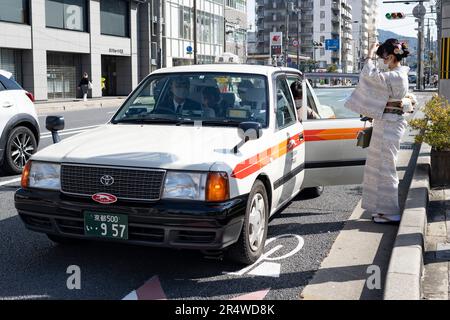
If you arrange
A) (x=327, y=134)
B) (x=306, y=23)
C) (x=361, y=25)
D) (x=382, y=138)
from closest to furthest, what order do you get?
(x=382, y=138), (x=327, y=134), (x=306, y=23), (x=361, y=25)

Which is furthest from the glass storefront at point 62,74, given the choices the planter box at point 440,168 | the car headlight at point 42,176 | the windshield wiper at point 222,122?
the car headlight at point 42,176

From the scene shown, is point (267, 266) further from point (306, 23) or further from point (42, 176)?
point (306, 23)

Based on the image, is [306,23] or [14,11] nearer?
[14,11]

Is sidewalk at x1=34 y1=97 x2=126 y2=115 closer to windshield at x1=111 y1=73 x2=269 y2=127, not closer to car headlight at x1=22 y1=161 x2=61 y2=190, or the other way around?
windshield at x1=111 y1=73 x2=269 y2=127

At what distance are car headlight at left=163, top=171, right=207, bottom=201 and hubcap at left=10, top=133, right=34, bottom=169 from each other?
213 inches

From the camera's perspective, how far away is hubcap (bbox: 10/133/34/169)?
8.88m

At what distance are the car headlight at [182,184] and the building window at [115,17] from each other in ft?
122

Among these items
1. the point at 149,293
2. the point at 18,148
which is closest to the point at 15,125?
the point at 18,148

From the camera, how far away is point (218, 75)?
563 cm

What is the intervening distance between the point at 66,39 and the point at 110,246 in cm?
3214

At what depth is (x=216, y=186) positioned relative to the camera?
4094 mm

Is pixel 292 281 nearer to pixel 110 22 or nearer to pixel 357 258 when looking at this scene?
pixel 357 258

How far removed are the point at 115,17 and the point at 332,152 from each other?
3702 cm

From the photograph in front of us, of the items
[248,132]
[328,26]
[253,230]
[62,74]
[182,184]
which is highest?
[328,26]
